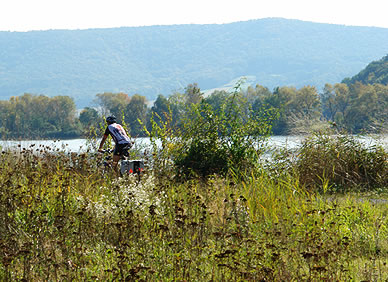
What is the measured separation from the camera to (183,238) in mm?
5242

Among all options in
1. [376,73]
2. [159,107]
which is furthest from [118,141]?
[376,73]

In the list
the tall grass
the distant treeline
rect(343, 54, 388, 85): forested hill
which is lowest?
the tall grass

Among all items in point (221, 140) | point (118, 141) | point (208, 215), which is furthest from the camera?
point (118, 141)

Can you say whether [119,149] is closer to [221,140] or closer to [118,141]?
[118,141]

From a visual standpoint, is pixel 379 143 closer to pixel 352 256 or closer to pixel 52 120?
pixel 352 256

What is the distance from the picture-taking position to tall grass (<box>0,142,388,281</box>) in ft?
14.4

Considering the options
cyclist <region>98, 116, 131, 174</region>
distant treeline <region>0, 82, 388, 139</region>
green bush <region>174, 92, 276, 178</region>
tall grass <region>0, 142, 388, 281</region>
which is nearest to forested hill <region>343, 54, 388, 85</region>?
distant treeline <region>0, 82, 388, 139</region>

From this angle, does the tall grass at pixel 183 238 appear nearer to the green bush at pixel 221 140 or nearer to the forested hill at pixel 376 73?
the green bush at pixel 221 140

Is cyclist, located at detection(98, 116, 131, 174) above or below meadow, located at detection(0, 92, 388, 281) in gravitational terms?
above

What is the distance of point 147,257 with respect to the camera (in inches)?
179

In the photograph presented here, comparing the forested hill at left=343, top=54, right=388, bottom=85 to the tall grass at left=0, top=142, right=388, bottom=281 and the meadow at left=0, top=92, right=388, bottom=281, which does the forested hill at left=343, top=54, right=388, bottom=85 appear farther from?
the tall grass at left=0, top=142, right=388, bottom=281

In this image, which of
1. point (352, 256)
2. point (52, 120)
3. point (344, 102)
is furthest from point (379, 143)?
point (52, 120)

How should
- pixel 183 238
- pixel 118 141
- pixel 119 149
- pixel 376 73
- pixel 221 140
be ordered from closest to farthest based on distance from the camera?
pixel 183 238
pixel 221 140
pixel 118 141
pixel 119 149
pixel 376 73

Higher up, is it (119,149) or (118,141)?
(118,141)
